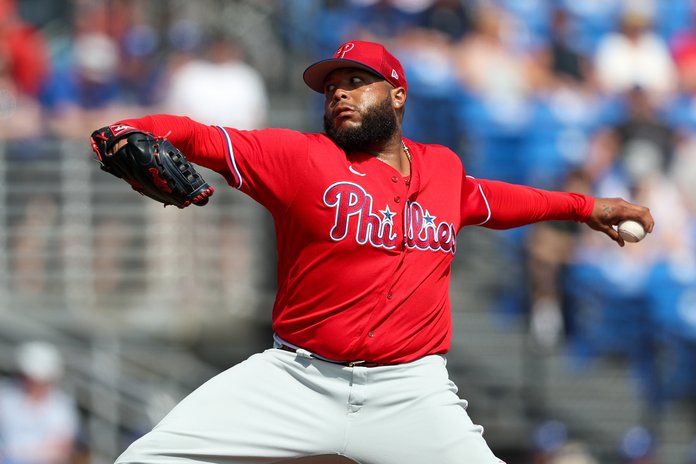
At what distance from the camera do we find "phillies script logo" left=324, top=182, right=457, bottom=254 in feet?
14.5

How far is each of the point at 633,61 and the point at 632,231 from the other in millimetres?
7010

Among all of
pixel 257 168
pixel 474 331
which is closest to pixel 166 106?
pixel 474 331

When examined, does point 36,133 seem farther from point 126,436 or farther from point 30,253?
point 126,436

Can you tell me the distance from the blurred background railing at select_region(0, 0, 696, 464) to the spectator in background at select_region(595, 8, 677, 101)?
43cm

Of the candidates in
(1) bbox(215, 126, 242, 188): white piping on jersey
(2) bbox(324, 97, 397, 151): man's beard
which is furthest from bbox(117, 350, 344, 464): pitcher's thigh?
(2) bbox(324, 97, 397, 151): man's beard

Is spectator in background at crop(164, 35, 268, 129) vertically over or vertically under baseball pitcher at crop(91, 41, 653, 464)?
over

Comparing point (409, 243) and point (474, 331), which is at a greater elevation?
point (409, 243)

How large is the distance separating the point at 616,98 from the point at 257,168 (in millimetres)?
7487

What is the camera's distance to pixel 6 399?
8.74 m

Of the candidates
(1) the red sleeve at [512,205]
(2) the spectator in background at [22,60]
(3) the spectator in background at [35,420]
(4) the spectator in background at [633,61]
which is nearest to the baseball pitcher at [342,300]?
(1) the red sleeve at [512,205]

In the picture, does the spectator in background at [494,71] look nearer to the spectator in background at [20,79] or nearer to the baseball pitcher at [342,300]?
the spectator in background at [20,79]

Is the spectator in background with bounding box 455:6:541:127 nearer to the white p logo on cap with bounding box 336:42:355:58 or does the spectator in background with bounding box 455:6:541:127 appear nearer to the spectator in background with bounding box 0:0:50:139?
the spectator in background with bounding box 0:0:50:139

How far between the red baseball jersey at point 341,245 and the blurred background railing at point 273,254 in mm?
4865

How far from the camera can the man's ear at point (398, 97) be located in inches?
186
